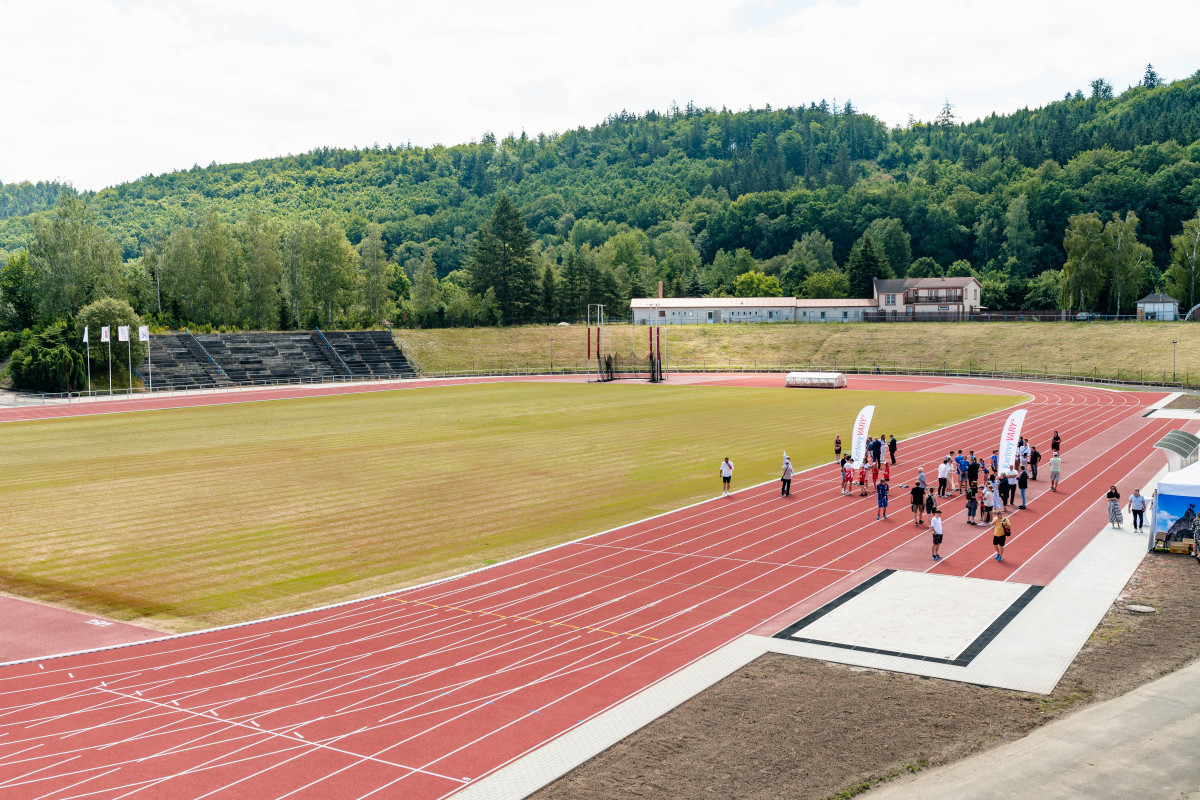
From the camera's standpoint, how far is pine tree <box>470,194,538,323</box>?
406 feet

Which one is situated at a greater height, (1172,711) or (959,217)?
(959,217)

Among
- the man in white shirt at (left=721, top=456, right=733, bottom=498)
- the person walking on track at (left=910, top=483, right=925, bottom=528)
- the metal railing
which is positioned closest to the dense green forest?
the metal railing

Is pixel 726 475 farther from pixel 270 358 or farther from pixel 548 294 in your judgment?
pixel 548 294

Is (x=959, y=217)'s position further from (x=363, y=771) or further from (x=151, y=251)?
(x=363, y=771)

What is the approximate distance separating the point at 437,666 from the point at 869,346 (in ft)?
304

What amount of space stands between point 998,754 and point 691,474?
70.1 ft

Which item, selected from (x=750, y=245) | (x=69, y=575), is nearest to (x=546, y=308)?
(x=750, y=245)

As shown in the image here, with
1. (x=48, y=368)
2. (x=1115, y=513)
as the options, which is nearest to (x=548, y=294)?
(x=48, y=368)

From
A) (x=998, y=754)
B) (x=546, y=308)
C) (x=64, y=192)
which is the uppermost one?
(x=64, y=192)

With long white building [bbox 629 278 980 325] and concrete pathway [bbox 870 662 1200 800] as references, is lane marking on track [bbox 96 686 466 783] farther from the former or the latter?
long white building [bbox 629 278 980 325]

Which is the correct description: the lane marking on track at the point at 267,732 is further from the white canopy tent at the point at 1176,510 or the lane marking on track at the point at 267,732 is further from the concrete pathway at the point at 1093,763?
the white canopy tent at the point at 1176,510

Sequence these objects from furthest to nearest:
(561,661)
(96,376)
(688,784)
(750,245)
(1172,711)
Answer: (750,245)
(96,376)
(561,661)
(1172,711)
(688,784)

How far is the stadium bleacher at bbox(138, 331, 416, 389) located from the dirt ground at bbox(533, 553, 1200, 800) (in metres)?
79.9

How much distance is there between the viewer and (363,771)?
35.2ft
